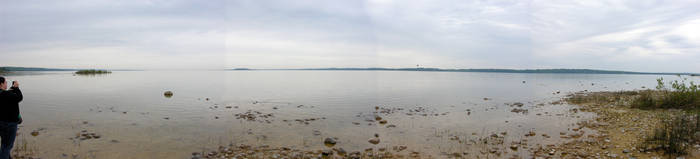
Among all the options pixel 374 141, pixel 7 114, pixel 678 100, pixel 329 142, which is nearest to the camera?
pixel 7 114

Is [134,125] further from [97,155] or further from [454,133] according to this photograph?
[454,133]

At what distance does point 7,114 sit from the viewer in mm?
9070

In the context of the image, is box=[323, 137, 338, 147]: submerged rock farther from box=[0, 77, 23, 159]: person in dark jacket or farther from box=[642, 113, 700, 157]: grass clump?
box=[642, 113, 700, 157]: grass clump

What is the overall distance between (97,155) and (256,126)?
7.54 meters

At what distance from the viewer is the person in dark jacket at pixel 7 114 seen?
8.96 meters

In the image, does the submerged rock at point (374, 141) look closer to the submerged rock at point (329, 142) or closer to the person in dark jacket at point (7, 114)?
the submerged rock at point (329, 142)

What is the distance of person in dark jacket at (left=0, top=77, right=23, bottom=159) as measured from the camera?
29.4 ft

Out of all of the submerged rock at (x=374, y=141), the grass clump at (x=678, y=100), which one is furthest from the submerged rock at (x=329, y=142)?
the grass clump at (x=678, y=100)

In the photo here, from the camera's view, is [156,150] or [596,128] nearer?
[156,150]

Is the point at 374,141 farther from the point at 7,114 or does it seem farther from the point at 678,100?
the point at 678,100

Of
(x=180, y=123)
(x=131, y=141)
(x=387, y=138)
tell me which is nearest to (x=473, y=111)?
(x=387, y=138)

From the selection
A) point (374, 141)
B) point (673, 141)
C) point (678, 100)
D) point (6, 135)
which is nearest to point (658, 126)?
point (673, 141)

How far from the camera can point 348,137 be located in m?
15.9

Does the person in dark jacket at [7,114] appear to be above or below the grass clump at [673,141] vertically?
above
